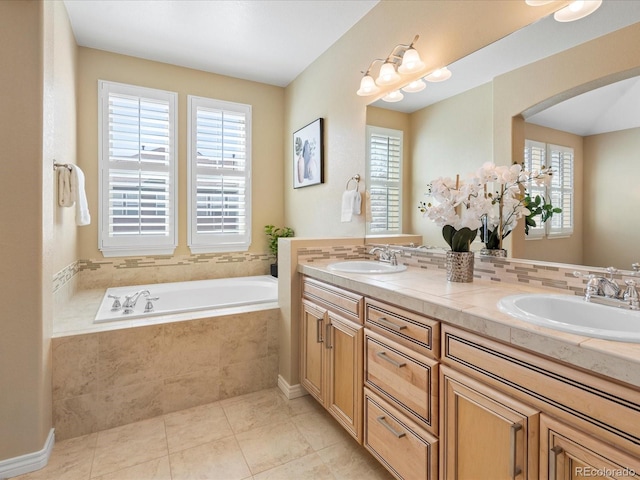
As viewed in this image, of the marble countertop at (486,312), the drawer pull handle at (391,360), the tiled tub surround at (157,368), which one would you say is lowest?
the tiled tub surround at (157,368)

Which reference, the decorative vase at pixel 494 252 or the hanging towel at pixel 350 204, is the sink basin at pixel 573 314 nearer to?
the decorative vase at pixel 494 252

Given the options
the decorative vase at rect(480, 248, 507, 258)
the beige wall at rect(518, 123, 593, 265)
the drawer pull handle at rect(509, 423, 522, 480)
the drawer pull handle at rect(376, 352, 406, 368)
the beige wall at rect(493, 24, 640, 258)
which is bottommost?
the drawer pull handle at rect(509, 423, 522, 480)

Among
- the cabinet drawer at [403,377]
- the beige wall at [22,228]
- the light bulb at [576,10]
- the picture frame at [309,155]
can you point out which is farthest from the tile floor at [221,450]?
the light bulb at [576,10]

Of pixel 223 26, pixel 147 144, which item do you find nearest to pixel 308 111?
pixel 223 26

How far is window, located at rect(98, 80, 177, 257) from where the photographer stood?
3.07 metres

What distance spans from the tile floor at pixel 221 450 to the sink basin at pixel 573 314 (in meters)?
1.04

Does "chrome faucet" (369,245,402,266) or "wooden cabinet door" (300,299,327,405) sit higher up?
"chrome faucet" (369,245,402,266)

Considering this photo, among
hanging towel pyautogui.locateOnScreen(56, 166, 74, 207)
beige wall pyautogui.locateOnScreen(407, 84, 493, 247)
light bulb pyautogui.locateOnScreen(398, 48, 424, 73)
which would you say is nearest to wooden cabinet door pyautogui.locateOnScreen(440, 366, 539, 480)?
beige wall pyautogui.locateOnScreen(407, 84, 493, 247)

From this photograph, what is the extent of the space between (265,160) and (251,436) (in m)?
2.75

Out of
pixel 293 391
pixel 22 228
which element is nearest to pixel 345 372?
pixel 293 391

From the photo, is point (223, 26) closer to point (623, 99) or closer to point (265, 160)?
point (265, 160)

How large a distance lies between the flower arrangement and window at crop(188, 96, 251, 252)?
97.0 inches

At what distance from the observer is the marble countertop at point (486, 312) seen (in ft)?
2.48

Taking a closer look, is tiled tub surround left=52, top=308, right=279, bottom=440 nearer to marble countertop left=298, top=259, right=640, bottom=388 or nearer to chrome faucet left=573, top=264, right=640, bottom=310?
marble countertop left=298, top=259, right=640, bottom=388
